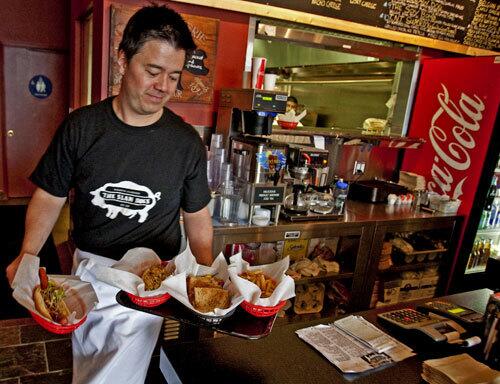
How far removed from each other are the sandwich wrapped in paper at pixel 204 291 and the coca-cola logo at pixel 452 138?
2992 mm

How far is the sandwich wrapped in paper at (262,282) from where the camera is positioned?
129cm

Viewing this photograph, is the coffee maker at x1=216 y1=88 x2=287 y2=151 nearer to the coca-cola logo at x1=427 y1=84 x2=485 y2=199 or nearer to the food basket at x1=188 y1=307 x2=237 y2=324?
the food basket at x1=188 y1=307 x2=237 y2=324

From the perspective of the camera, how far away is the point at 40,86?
5.98 m

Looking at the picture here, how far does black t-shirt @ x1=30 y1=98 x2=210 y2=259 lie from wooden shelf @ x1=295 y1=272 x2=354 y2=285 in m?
1.51

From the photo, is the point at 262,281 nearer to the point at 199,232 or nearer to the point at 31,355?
the point at 199,232

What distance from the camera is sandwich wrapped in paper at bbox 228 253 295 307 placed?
1291 mm

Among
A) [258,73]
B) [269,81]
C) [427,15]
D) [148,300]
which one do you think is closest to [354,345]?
[148,300]

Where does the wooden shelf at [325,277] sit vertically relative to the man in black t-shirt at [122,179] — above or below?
below

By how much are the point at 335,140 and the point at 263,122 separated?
114cm

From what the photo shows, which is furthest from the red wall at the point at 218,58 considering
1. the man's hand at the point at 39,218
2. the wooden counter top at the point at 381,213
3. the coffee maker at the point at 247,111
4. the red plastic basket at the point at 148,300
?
the red plastic basket at the point at 148,300

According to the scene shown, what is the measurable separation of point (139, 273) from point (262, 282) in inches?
17.0

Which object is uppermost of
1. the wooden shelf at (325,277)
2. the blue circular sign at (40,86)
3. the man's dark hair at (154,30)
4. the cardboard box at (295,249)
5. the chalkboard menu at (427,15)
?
the chalkboard menu at (427,15)

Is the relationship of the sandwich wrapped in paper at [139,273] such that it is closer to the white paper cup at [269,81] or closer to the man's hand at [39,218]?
the man's hand at [39,218]

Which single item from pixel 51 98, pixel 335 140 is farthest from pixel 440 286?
pixel 51 98
